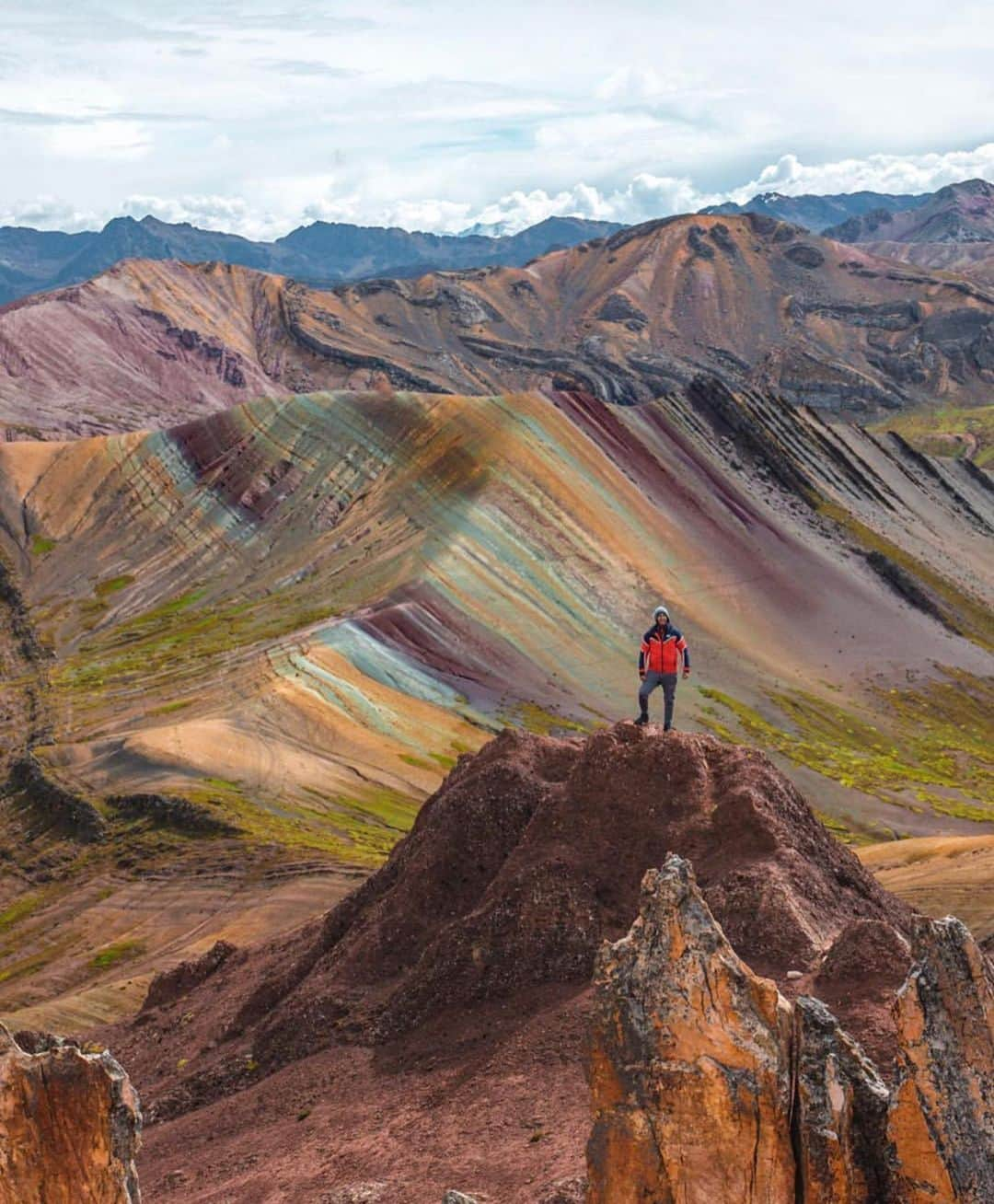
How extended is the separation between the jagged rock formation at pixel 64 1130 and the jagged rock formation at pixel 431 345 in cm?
13586

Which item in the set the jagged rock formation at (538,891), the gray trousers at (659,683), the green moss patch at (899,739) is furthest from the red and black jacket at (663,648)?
the green moss patch at (899,739)

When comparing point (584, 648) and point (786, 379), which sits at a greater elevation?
point (786, 379)

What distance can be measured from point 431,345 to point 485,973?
174255 mm

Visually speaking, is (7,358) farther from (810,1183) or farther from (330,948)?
(810,1183)

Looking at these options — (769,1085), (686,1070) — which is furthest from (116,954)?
(769,1085)

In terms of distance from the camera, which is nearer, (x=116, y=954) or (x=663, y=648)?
(x=663, y=648)

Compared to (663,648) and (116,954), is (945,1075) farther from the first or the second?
(116,954)

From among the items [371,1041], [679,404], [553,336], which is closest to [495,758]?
[371,1041]

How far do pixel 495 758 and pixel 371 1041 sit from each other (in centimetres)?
572

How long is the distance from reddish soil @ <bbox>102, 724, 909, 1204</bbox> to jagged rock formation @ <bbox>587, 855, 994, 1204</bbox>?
2559mm

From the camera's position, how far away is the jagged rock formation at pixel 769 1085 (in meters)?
10.6

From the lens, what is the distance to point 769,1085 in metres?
10.9

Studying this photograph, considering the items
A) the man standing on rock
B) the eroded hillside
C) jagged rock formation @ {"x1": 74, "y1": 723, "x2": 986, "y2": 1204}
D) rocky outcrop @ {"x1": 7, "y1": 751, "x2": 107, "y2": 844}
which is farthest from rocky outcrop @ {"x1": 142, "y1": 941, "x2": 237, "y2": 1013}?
rocky outcrop @ {"x1": 7, "y1": 751, "x2": 107, "y2": 844}

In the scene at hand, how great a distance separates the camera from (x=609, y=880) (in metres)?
19.0
